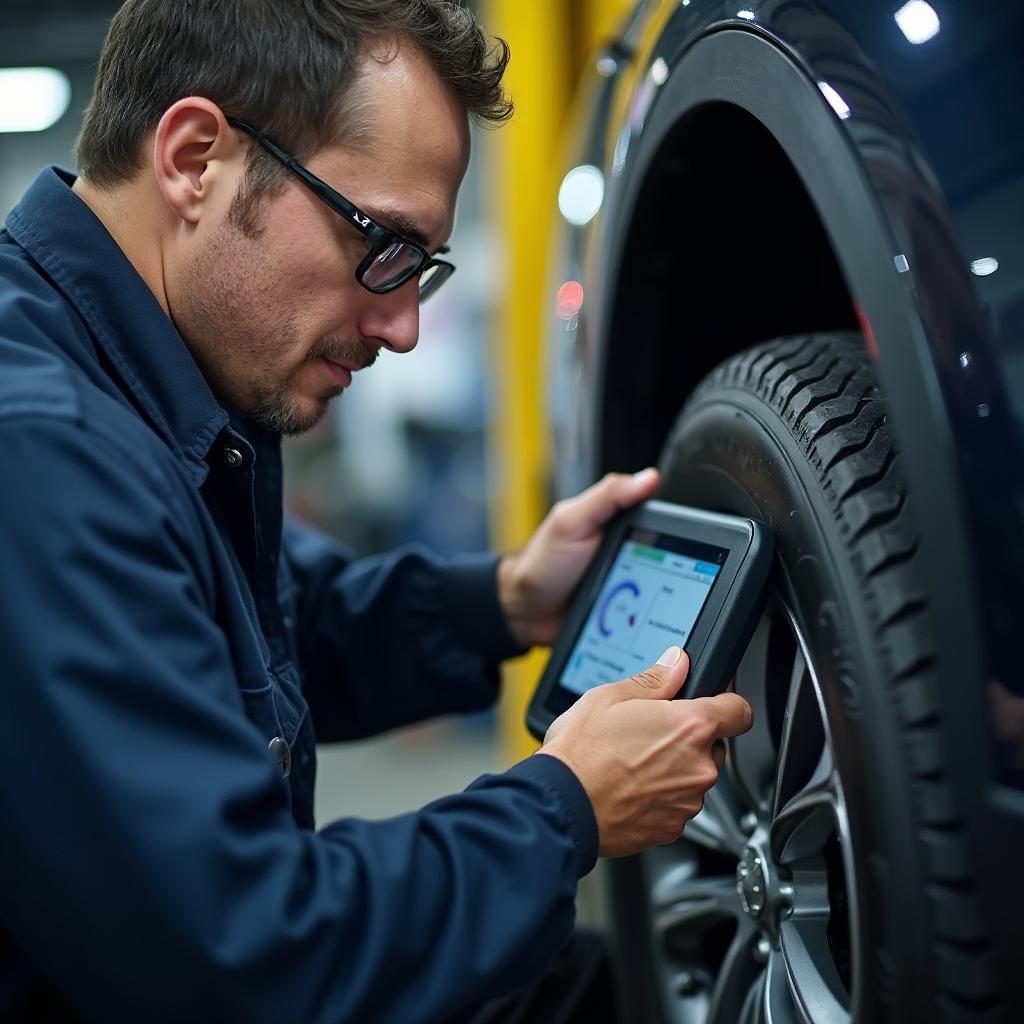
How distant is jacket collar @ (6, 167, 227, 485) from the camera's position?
0.91 meters

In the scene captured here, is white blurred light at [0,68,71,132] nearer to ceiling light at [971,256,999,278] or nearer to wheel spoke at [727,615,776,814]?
wheel spoke at [727,615,776,814]

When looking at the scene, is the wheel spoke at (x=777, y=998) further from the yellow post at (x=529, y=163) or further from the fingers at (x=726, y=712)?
the yellow post at (x=529, y=163)

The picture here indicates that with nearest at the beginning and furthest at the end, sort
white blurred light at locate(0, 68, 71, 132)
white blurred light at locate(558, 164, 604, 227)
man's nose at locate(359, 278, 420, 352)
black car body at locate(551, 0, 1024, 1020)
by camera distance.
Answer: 1. black car body at locate(551, 0, 1024, 1020)
2. man's nose at locate(359, 278, 420, 352)
3. white blurred light at locate(558, 164, 604, 227)
4. white blurred light at locate(0, 68, 71, 132)

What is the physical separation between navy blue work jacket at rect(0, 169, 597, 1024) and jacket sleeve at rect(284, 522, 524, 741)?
1.68 feet

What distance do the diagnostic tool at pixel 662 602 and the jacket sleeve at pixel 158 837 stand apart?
0.26 meters

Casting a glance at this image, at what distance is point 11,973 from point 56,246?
56cm

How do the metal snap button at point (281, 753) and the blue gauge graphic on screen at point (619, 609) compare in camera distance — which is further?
the blue gauge graphic on screen at point (619, 609)

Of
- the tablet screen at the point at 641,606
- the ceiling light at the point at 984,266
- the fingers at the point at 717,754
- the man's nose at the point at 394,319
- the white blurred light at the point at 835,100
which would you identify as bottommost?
the fingers at the point at 717,754

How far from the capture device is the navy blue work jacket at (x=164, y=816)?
67cm

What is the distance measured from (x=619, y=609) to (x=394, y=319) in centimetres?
36

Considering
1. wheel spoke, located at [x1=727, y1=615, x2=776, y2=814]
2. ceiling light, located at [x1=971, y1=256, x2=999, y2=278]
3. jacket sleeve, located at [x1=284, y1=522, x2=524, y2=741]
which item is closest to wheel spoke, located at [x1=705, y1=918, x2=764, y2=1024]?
wheel spoke, located at [x1=727, y1=615, x2=776, y2=814]

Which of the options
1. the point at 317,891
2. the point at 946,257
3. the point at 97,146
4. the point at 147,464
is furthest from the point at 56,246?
the point at 946,257

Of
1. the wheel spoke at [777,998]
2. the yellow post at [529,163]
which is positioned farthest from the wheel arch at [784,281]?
the yellow post at [529,163]

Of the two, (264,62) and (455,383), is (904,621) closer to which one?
(264,62)
